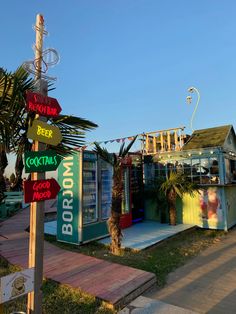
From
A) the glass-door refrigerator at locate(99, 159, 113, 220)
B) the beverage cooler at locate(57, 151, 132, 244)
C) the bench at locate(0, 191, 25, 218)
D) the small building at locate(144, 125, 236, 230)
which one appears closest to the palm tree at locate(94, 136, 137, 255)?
the beverage cooler at locate(57, 151, 132, 244)

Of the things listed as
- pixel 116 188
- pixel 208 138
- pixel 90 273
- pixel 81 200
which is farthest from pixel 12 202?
pixel 208 138

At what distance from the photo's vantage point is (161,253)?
6410 mm

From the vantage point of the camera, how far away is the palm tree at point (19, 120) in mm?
3742

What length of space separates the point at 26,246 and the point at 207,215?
5.93 metres

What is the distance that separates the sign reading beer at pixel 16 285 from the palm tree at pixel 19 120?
1626 millimetres

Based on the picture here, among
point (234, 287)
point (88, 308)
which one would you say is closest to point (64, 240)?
point (88, 308)

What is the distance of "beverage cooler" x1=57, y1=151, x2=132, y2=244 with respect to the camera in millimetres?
6840

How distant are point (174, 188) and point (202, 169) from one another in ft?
4.09

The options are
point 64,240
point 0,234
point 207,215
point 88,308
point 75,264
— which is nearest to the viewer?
point 88,308

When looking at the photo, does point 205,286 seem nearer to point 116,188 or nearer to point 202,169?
point 116,188

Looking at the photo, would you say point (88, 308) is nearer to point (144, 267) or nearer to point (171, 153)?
point (144, 267)

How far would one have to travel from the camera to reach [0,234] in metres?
7.59

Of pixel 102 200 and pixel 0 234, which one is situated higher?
pixel 102 200

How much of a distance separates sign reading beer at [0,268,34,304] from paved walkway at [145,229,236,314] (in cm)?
209
